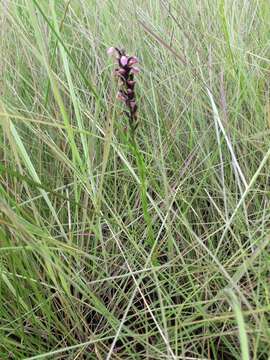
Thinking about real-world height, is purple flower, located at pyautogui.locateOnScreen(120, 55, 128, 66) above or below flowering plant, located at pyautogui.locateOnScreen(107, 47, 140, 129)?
above

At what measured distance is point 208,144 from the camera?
3.34 feet

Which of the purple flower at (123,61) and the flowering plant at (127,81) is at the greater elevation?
the purple flower at (123,61)

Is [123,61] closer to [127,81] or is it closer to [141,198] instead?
[127,81]

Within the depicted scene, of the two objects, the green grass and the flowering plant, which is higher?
the flowering plant

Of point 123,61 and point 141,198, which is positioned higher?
point 123,61

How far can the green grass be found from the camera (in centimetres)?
72

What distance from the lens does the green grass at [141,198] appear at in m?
0.72

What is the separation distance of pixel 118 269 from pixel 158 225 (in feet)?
0.41

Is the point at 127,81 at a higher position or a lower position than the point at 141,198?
higher

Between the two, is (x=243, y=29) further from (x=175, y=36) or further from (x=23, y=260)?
(x=23, y=260)

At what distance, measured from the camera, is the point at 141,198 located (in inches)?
33.7

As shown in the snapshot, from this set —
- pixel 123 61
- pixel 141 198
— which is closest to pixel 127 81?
pixel 123 61

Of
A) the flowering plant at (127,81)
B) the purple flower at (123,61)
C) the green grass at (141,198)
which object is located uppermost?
the purple flower at (123,61)

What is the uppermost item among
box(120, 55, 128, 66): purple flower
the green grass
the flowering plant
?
box(120, 55, 128, 66): purple flower
